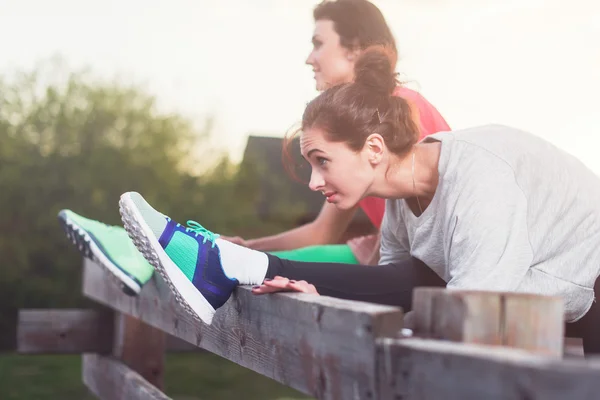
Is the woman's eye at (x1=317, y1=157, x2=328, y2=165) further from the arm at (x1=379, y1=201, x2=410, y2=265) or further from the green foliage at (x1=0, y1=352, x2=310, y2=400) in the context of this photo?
the green foliage at (x1=0, y1=352, x2=310, y2=400)

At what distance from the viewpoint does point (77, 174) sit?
320 inches

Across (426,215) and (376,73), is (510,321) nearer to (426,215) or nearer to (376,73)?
(426,215)

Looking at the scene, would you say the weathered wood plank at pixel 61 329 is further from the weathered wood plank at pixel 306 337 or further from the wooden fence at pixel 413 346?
the wooden fence at pixel 413 346

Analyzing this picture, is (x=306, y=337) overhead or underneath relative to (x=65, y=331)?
overhead

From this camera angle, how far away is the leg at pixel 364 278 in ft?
6.46

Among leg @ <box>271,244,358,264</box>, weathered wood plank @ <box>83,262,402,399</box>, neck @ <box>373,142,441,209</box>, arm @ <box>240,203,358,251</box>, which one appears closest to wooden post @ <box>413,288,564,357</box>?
weathered wood plank @ <box>83,262,402,399</box>

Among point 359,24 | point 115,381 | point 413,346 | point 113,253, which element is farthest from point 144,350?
point 413,346

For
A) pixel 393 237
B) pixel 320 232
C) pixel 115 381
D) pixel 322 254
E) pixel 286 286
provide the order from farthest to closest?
pixel 115 381 → pixel 320 232 → pixel 322 254 → pixel 393 237 → pixel 286 286

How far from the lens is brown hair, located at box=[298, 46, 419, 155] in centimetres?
210

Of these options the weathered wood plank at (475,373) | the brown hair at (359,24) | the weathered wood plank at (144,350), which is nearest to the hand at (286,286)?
the weathered wood plank at (475,373)

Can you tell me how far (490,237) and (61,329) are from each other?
3.10 meters

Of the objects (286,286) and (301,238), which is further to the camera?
(301,238)

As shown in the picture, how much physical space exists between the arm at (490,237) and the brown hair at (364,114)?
0.32m

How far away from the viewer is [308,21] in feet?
10.1
